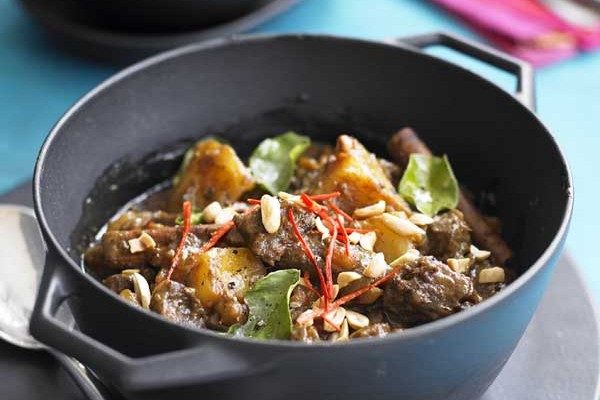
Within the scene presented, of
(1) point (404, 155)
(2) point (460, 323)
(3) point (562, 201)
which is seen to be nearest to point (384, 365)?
(2) point (460, 323)

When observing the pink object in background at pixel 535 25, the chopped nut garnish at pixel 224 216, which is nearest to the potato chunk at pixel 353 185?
the chopped nut garnish at pixel 224 216

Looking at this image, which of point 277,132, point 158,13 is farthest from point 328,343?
point 158,13

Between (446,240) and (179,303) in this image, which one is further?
(446,240)

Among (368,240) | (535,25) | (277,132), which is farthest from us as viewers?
(535,25)

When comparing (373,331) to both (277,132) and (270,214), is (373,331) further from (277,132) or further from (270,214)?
(277,132)

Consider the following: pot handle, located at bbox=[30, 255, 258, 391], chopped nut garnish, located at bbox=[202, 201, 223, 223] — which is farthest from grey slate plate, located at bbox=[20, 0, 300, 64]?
pot handle, located at bbox=[30, 255, 258, 391]

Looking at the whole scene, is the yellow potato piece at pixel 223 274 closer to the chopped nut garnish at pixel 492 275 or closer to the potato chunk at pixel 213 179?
the potato chunk at pixel 213 179

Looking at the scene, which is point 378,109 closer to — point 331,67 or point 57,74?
point 331,67
